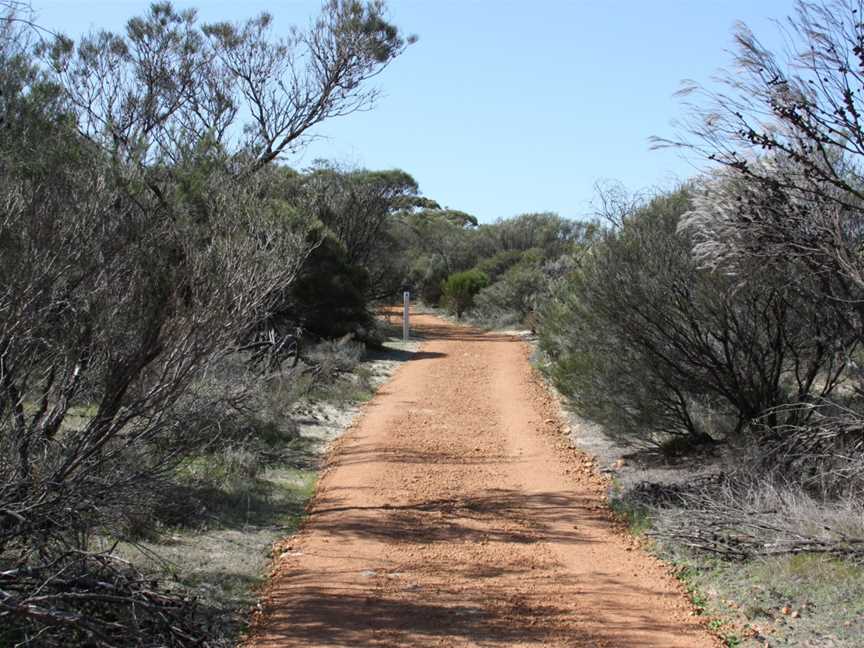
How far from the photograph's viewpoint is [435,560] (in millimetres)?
8617

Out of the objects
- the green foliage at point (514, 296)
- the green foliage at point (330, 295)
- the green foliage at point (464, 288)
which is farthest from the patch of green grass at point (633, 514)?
the green foliage at point (464, 288)

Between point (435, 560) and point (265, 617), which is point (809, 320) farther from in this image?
point (265, 617)

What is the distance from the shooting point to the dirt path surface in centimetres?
679

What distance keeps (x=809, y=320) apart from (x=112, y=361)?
7.42 metres

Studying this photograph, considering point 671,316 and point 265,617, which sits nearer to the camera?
point 265,617

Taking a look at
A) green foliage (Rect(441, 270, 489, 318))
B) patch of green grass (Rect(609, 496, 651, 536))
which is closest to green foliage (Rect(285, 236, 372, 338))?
patch of green grass (Rect(609, 496, 651, 536))

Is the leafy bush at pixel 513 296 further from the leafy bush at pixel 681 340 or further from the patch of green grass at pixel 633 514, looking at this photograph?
the patch of green grass at pixel 633 514

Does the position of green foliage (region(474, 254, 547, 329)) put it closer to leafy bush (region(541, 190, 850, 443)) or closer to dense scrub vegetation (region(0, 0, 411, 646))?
leafy bush (region(541, 190, 850, 443))

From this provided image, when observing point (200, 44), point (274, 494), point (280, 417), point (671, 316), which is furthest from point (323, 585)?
point (200, 44)

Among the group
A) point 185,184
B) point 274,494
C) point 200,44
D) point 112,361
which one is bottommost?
point 274,494

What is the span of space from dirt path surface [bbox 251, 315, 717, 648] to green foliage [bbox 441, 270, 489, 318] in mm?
31594

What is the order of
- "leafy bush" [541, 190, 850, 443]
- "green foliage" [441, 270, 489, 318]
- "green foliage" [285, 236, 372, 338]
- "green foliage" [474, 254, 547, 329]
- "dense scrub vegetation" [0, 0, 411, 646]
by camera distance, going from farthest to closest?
"green foliage" [441, 270, 489, 318], "green foliage" [474, 254, 547, 329], "green foliage" [285, 236, 372, 338], "leafy bush" [541, 190, 850, 443], "dense scrub vegetation" [0, 0, 411, 646]

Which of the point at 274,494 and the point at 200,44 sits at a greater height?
the point at 200,44

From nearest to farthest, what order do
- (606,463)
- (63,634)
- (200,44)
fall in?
(63,634)
(606,463)
(200,44)
